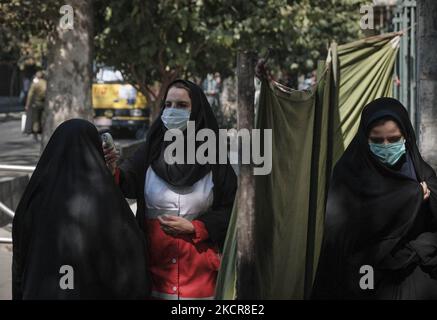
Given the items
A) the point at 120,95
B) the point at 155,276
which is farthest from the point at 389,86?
the point at 120,95

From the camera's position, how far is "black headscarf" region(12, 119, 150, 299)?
315cm

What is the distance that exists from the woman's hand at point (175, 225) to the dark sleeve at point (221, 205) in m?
0.10

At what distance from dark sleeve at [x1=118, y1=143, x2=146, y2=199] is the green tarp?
473mm

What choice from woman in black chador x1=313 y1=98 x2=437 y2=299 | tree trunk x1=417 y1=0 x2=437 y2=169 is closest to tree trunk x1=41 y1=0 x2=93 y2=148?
tree trunk x1=417 y1=0 x2=437 y2=169

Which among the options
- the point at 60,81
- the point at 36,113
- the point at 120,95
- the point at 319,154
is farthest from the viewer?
the point at 120,95

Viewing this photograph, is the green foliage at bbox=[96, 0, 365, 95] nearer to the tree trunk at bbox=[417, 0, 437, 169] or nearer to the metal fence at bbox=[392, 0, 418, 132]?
the metal fence at bbox=[392, 0, 418, 132]

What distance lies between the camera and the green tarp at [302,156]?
12.8 feet

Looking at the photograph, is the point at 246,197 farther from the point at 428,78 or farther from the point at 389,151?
the point at 428,78

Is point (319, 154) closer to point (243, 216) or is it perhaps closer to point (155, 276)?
point (243, 216)

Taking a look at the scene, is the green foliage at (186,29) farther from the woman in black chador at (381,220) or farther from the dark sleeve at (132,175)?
the woman in black chador at (381,220)

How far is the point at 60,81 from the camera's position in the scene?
8.51m

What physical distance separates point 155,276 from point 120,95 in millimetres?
18921

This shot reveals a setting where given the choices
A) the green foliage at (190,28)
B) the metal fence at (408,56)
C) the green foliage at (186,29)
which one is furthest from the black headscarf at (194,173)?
the green foliage at (190,28)
